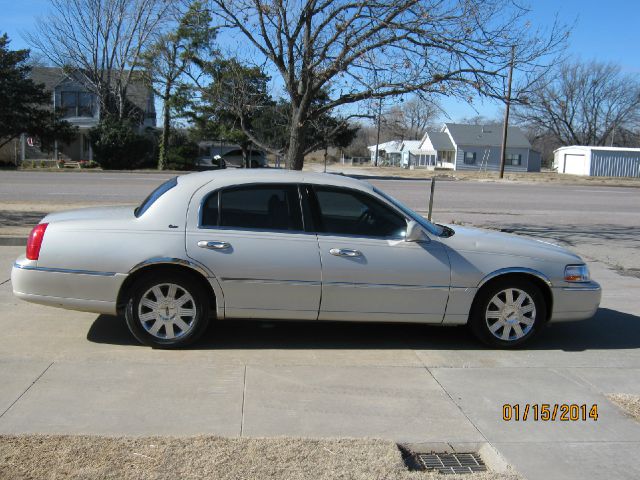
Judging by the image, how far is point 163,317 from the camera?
5.39 m

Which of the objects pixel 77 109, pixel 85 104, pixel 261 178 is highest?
pixel 85 104

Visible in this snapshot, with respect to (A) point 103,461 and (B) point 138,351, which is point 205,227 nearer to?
(B) point 138,351

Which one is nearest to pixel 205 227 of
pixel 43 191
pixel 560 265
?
pixel 560 265

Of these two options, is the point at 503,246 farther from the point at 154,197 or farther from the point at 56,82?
the point at 56,82

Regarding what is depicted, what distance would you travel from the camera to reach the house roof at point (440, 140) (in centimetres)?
7188

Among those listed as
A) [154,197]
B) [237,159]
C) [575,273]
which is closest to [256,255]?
[154,197]

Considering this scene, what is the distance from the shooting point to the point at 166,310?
538cm

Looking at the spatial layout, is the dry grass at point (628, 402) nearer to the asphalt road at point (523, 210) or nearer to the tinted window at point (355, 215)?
the tinted window at point (355, 215)

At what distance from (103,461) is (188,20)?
9336mm

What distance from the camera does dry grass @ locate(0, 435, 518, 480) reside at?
10.9ft

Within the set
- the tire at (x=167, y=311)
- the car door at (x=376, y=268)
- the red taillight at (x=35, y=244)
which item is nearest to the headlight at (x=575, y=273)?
the car door at (x=376, y=268)

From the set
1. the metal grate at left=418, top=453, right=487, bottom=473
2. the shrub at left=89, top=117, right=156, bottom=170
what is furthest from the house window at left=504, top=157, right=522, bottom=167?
the metal grate at left=418, top=453, right=487, bottom=473

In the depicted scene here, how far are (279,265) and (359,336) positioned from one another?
1249 millimetres

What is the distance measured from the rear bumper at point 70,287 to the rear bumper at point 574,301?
12.6ft
